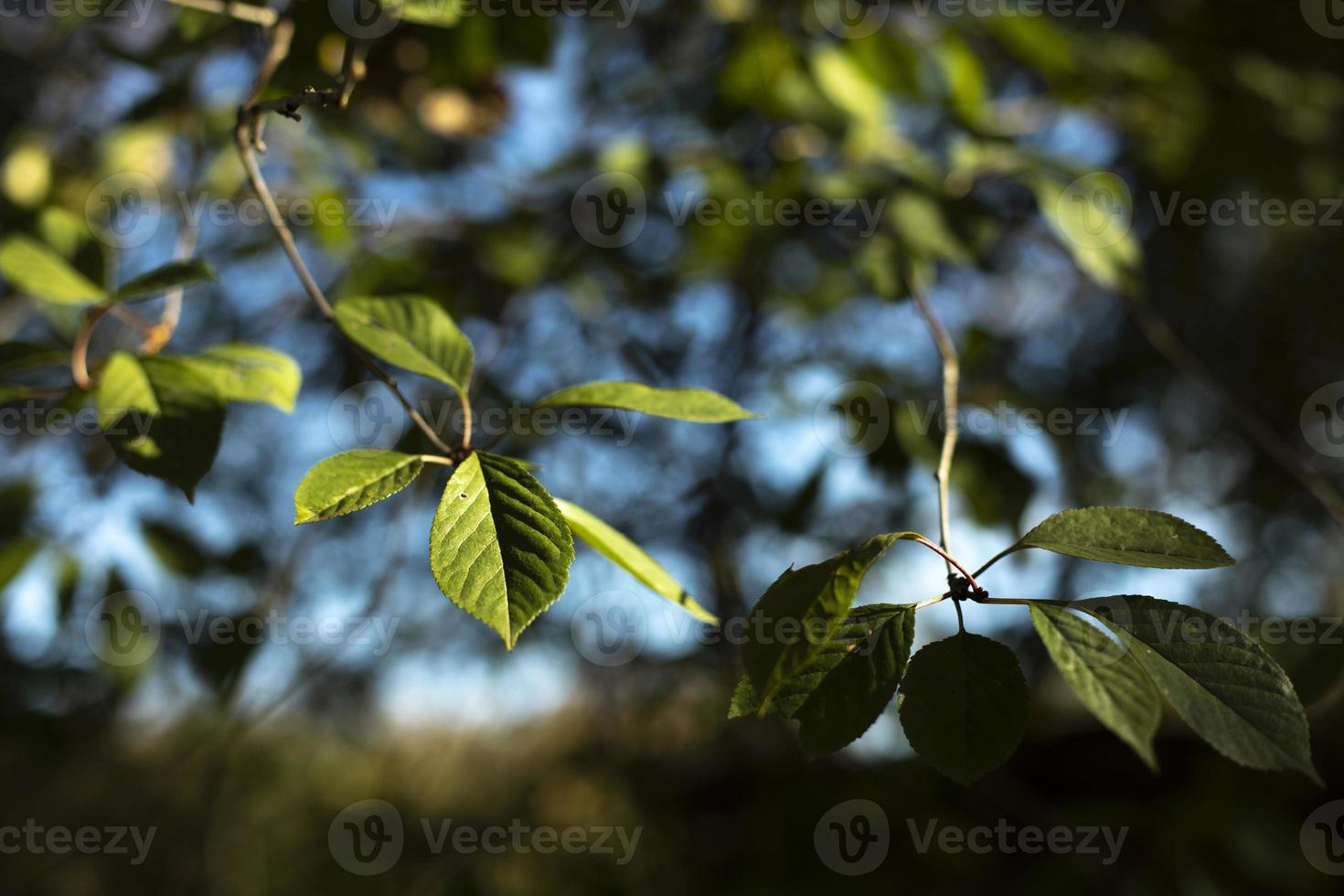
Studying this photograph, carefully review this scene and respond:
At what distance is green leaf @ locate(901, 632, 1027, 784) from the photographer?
0.61 metres

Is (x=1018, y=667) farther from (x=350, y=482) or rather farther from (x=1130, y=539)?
(x=350, y=482)

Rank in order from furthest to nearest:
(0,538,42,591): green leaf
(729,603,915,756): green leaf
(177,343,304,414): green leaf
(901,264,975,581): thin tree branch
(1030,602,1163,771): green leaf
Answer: (0,538,42,591): green leaf < (177,343,304,414): green leaf < (901,264,975,581): thin tree branch < (729,603,915,756): green leaf < (1030,602,1163,771): green leaf

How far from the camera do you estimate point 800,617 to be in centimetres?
59

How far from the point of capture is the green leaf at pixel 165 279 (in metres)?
0.93

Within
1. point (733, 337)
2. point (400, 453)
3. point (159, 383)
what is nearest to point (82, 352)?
point (159, 383)

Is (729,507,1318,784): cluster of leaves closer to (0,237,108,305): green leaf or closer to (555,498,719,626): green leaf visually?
(555,498,719,626): green leaf

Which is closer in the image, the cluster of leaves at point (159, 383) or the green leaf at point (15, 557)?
the cluster of leaves at point (159, 383)

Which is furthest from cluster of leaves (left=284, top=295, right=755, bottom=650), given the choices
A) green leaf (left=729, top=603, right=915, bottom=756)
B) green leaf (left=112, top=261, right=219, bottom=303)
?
green leaf (left=112, top=261, right=219, bottom=303)

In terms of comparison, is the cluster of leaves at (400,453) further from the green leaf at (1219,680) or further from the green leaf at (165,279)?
the green leaf at (1219,680)

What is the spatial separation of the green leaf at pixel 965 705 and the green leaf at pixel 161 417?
0.63m

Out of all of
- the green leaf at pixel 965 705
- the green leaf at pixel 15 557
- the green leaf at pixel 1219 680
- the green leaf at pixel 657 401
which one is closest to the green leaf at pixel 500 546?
the green leaf at pixel 657 401

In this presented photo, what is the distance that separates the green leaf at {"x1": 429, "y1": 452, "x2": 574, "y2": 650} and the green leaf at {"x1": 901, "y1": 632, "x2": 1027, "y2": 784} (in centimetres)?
27

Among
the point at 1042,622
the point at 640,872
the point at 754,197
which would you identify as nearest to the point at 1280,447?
the point at 754,197

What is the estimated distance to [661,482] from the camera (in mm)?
2672
